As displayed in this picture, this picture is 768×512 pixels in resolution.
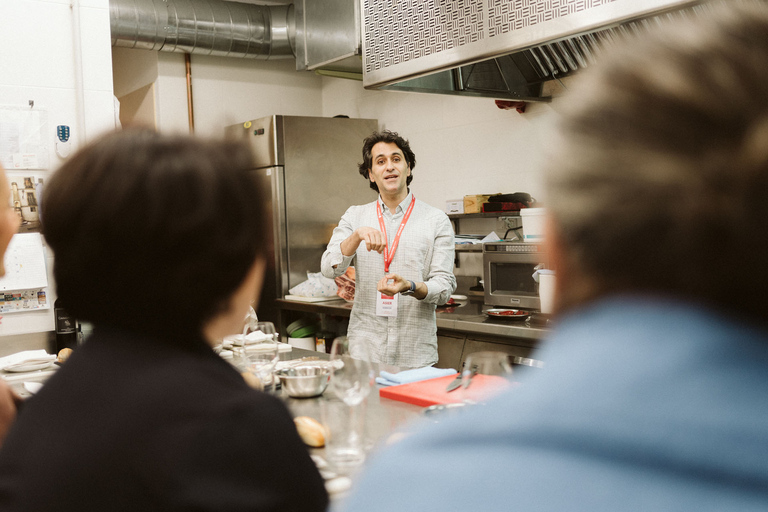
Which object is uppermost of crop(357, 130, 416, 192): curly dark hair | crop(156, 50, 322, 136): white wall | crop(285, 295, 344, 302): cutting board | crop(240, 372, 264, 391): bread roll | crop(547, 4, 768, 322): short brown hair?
crop(156, 50, 322, 136): white wall

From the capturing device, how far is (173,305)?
752mm

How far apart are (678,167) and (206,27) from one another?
5168 mm

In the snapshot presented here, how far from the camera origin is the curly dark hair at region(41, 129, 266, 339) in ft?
2.38

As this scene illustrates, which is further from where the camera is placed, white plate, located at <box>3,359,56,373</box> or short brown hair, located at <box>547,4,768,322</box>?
white plate, located at <box>3,359,56,373</box>

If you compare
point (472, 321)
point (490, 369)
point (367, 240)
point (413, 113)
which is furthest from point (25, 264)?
point (413, 113)

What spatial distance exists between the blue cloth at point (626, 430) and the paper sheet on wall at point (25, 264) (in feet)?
10.4

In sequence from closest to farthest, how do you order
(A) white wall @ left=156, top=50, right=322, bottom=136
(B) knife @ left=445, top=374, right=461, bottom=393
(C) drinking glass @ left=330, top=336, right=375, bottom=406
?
(C) drinking glass @ left=330, top=336, right=375, bottom=406
(B) knife @ left=445, top=374, right=461, bottom=393
(A) white wall @ left=156, top=50, right=322, bottom=136

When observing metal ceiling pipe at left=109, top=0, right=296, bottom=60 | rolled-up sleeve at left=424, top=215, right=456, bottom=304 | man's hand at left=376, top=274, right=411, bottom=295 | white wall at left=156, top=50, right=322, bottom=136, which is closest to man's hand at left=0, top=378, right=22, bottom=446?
man's hand at left=376, top=274, right=411, bottom=295

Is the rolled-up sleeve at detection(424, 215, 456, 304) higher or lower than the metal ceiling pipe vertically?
lower

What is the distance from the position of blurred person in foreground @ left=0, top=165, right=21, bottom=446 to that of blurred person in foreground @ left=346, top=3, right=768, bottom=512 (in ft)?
3.34

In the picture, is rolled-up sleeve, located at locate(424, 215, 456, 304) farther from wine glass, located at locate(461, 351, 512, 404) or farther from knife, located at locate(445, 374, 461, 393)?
wine glass, located at locate(461, 351, 512, 404)

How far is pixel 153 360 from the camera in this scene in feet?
2.36

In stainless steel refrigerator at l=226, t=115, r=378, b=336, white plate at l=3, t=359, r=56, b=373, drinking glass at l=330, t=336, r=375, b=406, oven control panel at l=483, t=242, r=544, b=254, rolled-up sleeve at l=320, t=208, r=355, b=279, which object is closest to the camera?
drinking glass at l=330, t=336, r=375, b=406

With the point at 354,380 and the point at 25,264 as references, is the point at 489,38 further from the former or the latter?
the point at 25,264
